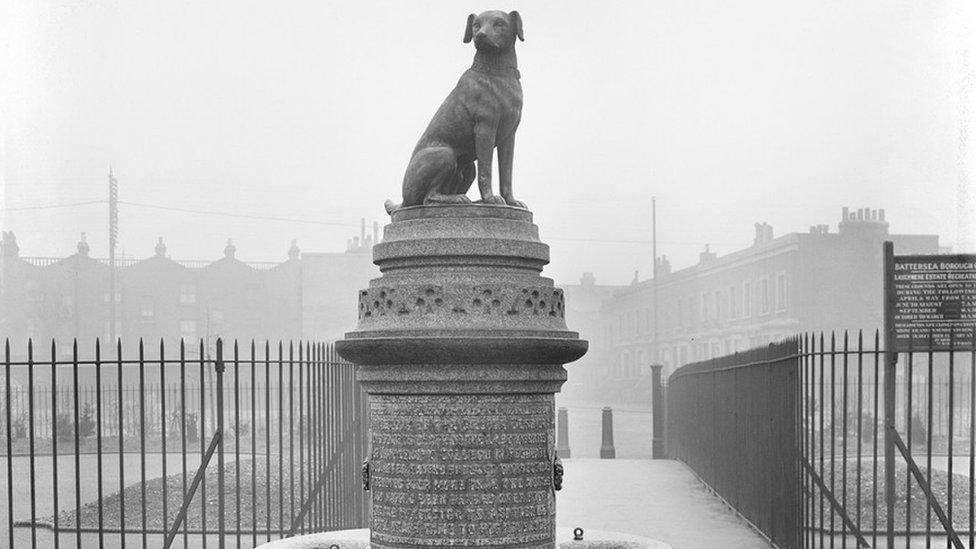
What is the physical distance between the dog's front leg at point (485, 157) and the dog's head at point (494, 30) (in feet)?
1.69

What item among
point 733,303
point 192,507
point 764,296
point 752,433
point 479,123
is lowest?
point 192,507

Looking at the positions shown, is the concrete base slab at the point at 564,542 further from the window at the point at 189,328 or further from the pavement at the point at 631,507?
the window at the point at 189,328

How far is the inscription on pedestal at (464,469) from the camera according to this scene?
20.9 ft

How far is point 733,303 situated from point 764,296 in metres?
2.80

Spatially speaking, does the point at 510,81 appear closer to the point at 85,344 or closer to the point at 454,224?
the point at 454,224

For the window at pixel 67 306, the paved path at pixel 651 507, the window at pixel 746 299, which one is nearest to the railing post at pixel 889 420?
the paved path at pixel 651 507

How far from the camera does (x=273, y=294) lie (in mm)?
52438

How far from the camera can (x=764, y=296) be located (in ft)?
136

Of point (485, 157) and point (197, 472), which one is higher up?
point (485, 157)

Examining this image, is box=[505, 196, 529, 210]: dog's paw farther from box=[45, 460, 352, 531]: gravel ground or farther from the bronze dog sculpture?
box=[45, 460, 352, 531]: gravel ground

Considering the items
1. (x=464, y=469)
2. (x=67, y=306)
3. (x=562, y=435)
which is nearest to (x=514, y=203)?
(x=464, y=469)

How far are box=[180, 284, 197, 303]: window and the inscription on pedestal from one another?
1891 inches

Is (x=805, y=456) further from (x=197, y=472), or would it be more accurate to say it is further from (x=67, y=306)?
(x=67, y=306)

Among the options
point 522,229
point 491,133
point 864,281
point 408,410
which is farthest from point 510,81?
point 864,281
